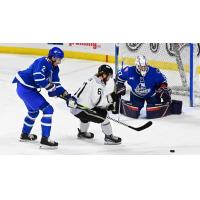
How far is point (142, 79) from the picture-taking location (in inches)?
235

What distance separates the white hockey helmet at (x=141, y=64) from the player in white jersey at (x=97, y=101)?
86 cm

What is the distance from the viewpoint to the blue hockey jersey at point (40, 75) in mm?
4723

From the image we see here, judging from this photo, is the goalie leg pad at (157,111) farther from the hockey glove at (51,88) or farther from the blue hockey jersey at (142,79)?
the hockey glove at (51,88)

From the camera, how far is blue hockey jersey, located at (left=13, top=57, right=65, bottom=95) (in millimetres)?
4723

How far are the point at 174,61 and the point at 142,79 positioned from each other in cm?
137

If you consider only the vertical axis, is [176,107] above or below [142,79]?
below

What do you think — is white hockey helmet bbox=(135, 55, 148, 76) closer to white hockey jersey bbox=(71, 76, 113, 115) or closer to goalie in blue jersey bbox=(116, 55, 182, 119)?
goalie in blue jersey bbox=(116, 55, 182, 119)

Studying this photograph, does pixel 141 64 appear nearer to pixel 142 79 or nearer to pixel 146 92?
pixel 142 79

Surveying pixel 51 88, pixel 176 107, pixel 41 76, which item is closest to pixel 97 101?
pixel 51 88

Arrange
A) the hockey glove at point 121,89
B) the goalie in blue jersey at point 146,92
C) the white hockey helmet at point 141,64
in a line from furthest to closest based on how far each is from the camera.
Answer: the goalie in blue jersey at point 146,92
the white hockey helmet at point 141,64
the hockey glove at point 121,89

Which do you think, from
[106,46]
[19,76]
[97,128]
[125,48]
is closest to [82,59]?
[106,46]

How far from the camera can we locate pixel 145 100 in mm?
6102

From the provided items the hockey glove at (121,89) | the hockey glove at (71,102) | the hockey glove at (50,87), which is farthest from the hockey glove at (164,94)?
the hockey glove at (50,87)

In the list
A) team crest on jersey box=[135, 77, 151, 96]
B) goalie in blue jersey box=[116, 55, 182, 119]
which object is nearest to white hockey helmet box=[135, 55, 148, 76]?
goalie in blue jersey box=[116, 55, 182, 119]
